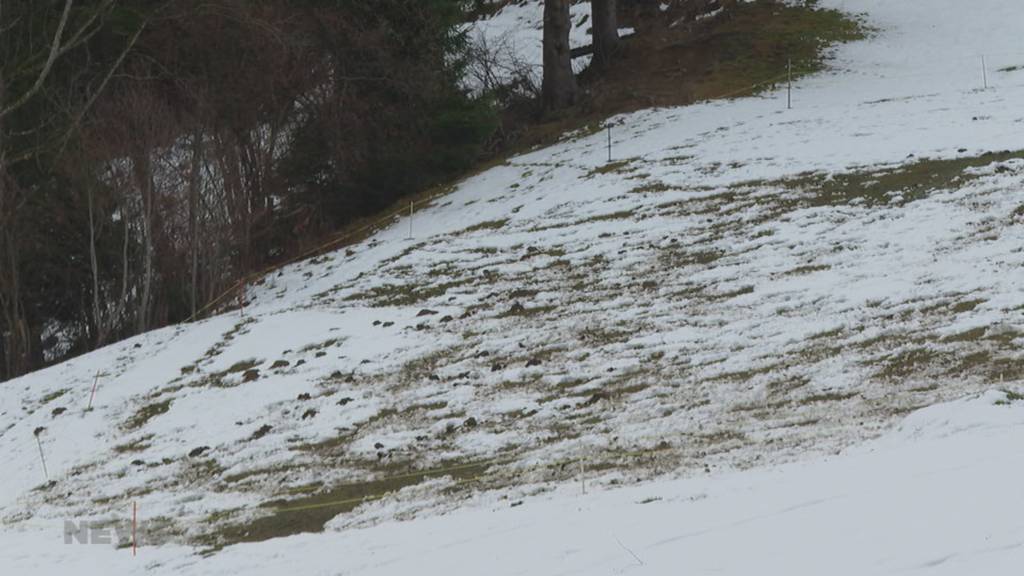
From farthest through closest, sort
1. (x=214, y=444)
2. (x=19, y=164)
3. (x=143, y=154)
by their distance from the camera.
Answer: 1. (x=19, y=164)
2. (x=143, y=154)
3. (x=214, y=444)

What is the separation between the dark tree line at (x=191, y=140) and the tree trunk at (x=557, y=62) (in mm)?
2407

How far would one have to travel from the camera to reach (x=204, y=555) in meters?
9.88

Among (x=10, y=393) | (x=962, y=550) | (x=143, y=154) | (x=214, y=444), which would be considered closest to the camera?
(x=962, y=550)

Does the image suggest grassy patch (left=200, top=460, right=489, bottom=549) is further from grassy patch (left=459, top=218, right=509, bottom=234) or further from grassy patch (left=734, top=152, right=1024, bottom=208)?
grassy patch (left=459, top=218, right=509, bottom=234)

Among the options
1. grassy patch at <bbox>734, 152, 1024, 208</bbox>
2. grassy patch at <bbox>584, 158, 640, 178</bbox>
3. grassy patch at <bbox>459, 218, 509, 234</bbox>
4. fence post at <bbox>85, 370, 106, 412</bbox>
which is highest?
grassy patch at <bbox>584, 158, 640, 178</bbox>

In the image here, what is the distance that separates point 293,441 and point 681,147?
1507 cm

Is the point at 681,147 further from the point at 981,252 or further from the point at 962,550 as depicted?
the point at 962,550

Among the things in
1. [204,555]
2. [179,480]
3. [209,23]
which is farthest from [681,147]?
[204,555]

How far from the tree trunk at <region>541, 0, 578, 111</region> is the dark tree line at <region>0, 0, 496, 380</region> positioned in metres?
2.41

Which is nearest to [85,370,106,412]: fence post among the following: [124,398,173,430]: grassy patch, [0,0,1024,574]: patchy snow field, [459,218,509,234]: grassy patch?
[0,0,1024,574]: patchy snow field

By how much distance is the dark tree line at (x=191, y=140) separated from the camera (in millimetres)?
23234

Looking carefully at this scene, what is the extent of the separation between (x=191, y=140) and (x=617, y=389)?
1422 centimetres

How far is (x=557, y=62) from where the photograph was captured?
3195 centimetres

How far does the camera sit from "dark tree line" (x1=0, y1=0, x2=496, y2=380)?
2323 centimetres
